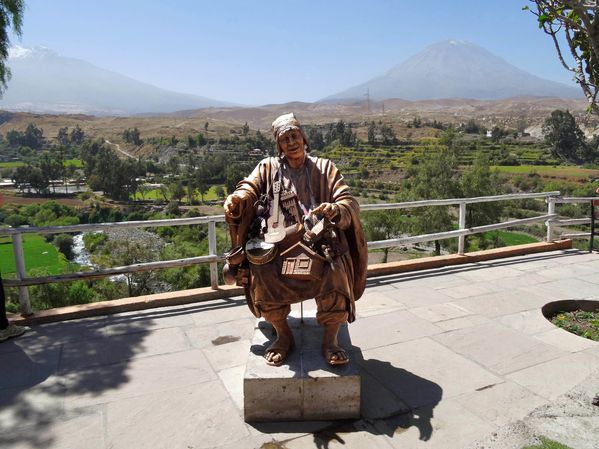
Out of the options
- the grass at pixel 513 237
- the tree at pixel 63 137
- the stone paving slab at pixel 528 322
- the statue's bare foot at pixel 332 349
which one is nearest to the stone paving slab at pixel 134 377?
the statue's bare foot at pixel 332 349

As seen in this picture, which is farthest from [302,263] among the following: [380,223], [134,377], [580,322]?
[380,223]

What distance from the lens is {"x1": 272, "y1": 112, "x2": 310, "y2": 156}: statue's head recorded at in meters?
3.57

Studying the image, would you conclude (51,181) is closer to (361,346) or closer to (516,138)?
(361,346)

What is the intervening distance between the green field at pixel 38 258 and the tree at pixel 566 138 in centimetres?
7360

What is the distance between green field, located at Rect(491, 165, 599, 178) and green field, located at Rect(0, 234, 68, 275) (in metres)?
48.4

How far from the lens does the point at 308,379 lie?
10.3 ft

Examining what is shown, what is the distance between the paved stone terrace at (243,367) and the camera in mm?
3051

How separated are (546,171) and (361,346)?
67971mm

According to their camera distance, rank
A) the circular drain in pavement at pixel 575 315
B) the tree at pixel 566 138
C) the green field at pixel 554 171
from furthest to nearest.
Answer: the tree at pixel 566 138 < the green field at pixel 554 171 < the circular drain in pavement at pixel 575 315

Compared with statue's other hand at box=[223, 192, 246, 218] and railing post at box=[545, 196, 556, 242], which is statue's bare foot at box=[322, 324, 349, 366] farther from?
railing post at box=[545, 196, 556, 242]

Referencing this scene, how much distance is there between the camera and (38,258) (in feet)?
97.1

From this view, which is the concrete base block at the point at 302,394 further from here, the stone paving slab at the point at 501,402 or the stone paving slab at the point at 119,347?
the stone paving slab at the point at 119,347

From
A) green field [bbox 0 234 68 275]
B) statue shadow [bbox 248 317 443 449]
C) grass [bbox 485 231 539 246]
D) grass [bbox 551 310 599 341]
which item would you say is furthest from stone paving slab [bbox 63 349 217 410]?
grass [bbox 485 231 539 246]

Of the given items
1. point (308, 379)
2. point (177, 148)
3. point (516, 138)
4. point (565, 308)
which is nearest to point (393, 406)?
point (308, 379)
